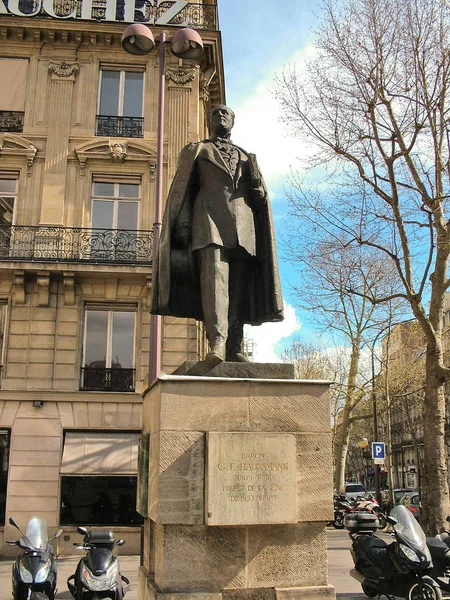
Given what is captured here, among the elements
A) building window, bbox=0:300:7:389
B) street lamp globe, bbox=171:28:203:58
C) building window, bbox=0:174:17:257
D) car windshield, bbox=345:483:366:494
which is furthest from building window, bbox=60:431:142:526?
car windshield, bbox=345:483:366:494

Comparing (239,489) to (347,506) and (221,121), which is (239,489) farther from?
(347,506)

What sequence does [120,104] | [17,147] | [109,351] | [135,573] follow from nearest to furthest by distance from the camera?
[135,573], [109,351], [17,147], [120,104]

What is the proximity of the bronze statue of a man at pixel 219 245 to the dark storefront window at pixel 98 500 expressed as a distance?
1259cm

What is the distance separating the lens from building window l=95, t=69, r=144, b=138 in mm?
19812

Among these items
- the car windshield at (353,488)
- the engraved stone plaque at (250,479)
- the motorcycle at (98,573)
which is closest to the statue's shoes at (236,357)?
the engraved stone plaque at (250,479)

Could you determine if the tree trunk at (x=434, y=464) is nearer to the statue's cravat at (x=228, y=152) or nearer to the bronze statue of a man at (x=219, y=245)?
the bronze statue of a man at (x=219, y=245)

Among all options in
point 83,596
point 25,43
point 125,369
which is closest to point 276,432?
point 83,596

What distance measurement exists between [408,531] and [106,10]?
58.9 feet

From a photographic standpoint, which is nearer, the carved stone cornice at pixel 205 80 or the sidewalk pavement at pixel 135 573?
the sidewalk pavement at pixel 135 573

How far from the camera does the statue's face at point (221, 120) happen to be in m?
5.31

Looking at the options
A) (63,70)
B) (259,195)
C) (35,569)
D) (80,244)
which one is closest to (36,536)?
(35,569)

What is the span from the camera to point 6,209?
18.8 meters

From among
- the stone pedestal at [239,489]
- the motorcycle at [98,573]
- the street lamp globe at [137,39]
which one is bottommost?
the motorcycle at [98,573]

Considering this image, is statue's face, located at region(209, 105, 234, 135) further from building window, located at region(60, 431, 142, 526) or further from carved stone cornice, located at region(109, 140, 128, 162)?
carved stone cornice, located at region(109, 140, 128, 162)
